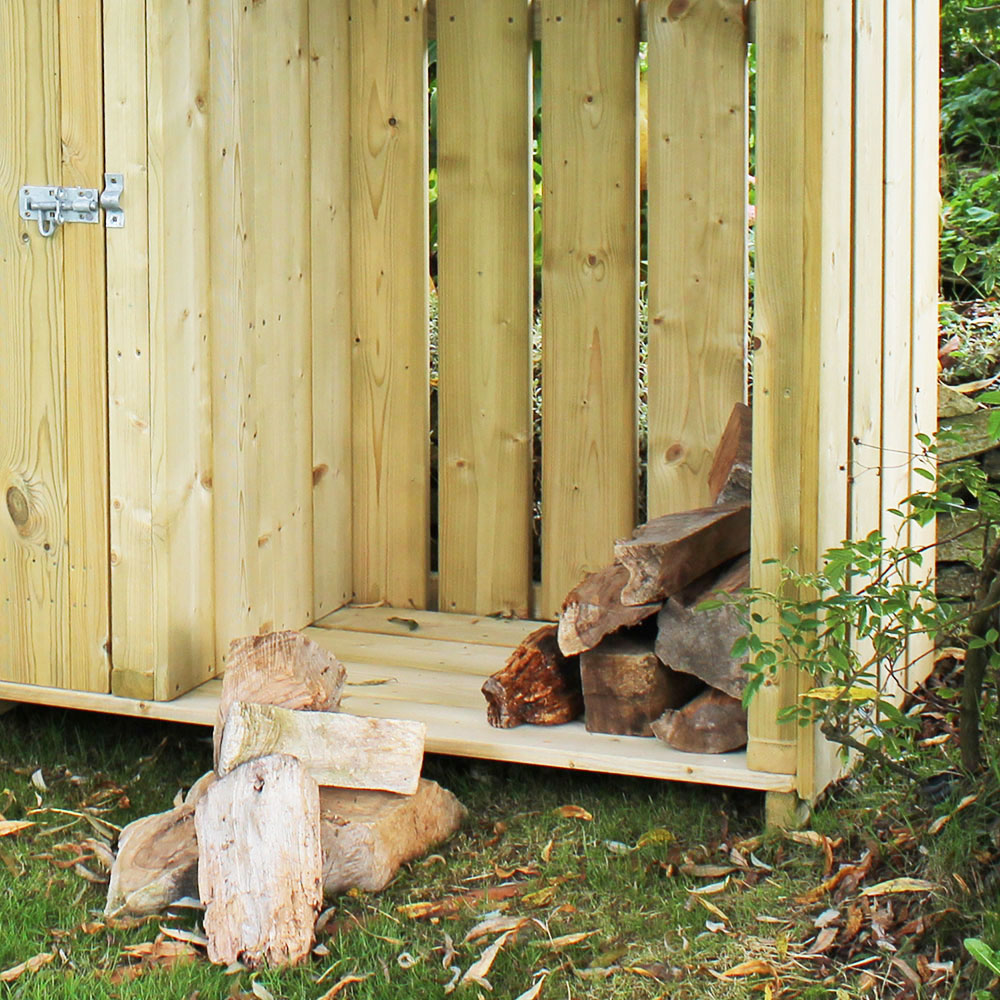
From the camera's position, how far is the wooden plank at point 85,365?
11.5ft

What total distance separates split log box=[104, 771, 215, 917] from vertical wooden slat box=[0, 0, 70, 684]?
75 cm

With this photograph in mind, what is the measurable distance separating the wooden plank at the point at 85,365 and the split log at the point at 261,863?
0.90 metres

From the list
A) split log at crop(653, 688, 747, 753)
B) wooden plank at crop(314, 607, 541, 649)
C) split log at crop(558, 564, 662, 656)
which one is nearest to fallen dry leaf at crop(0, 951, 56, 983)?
split log at crop(558, 564, 662, 656)

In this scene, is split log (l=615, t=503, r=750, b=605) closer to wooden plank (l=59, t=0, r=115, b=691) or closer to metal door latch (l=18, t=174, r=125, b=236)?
wooden plank (l=59, t=0, r=115, b=691)

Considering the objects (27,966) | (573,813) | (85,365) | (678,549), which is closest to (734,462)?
(678,549)

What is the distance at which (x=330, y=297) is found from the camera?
14.7 ft

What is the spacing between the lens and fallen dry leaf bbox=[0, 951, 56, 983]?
2.76 meters

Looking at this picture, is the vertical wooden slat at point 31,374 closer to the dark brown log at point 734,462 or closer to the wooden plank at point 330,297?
the wooden plank at point 330,297

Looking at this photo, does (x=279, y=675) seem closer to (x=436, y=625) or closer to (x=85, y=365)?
(x=85, y=365)

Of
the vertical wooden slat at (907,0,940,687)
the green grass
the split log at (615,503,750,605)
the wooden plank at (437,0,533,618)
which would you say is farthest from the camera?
the wooden plank at (437,0,533,618)

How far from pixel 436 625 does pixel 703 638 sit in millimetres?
1360

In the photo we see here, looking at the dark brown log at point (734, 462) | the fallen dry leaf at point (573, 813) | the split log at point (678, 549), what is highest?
the dark brown log at point (734, 462)

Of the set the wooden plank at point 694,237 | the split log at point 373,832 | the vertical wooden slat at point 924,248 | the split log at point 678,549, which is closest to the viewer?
the split log at point 373,832

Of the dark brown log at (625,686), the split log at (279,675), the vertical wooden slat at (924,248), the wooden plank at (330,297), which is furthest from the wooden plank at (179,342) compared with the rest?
the vertical wooden slat at (924,248)
